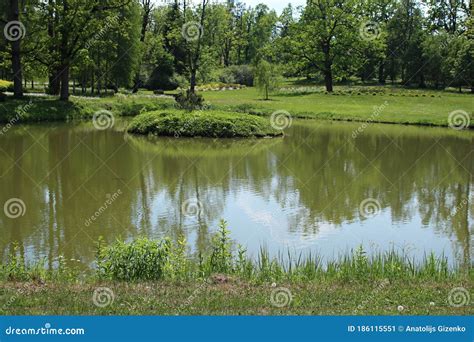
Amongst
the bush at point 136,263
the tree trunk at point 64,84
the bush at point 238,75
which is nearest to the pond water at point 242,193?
the bush at point 136,263

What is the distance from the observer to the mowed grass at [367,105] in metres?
35.0

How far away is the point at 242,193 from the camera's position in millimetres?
14969

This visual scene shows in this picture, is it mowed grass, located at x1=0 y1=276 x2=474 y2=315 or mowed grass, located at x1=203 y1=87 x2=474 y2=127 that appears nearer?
mowed grass, located at x1=0 y1=276 x2=474 y2=315

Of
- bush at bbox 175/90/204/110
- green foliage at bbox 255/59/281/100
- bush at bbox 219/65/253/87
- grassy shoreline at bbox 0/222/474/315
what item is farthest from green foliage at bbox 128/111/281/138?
bush at bbox 219/65/253/87

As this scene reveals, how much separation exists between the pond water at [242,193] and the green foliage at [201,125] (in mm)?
1338

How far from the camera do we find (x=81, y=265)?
29.6 feet

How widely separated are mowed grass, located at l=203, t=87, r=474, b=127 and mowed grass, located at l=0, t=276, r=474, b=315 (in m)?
27.1

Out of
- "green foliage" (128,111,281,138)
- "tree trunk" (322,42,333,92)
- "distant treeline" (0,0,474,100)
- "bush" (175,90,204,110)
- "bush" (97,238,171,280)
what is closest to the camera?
"bush" (97,238,171,280)

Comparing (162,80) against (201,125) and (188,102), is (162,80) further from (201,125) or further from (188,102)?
(201,125)

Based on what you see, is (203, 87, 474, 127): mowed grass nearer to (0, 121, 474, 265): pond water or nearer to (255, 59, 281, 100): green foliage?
(255, 59, 281, 100): green foliage

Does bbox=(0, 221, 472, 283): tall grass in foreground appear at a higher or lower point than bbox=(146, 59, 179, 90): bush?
lower

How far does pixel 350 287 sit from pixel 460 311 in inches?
54.6

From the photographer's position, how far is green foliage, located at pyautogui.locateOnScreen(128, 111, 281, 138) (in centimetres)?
2678

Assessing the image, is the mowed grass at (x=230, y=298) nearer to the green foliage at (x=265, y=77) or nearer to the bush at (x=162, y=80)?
the green foliage at (x=265, y=77)
